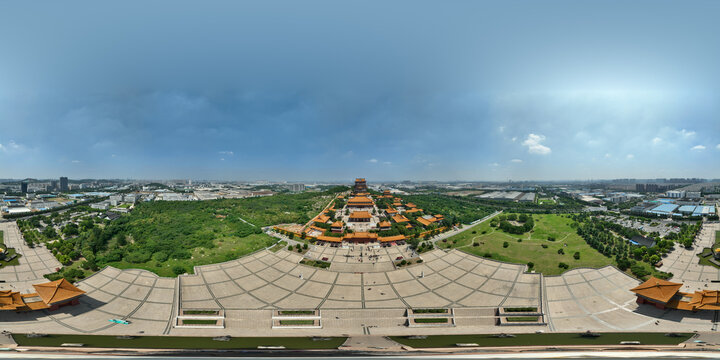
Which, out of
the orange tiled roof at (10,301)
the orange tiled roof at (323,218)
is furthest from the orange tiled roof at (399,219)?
the orange tiled roof at (10,301)

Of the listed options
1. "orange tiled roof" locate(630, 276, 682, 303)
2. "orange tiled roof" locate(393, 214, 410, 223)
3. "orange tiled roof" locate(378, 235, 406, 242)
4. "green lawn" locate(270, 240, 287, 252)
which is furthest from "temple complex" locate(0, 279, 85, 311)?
"orange tiled roof" locate(630, 276, 682, 303)

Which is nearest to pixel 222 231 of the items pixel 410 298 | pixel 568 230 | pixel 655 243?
pixel 410 298

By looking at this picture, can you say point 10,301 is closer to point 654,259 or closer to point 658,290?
point 658,290

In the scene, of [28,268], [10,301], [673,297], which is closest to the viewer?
[10,301]

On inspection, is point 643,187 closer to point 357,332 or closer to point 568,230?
point 568,230

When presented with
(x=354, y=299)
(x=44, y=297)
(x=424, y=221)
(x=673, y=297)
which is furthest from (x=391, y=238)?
(x=44, y=297)

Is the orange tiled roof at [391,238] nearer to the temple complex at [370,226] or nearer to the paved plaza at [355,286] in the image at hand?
the temple complex at [370,226]

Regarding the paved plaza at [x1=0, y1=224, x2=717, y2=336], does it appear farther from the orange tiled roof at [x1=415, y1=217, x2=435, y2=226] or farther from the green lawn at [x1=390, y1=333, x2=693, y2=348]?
the orange tiled roof at [x1=415, y1=217, x2=435, y2=226]
